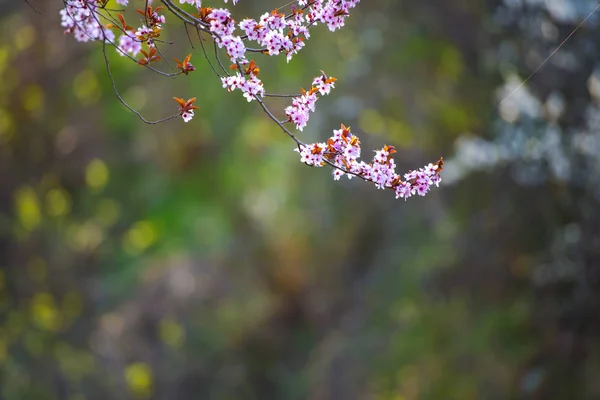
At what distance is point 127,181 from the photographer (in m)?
6.07

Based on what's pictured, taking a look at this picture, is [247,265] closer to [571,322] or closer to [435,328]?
[435,328]

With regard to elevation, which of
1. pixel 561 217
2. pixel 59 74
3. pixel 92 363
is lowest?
pixel 92 363

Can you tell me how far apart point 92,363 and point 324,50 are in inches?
124

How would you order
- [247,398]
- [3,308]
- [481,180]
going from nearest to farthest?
1. [481,180]
2. [3,308]
3. [247,398]

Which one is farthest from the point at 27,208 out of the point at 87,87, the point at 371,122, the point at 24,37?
the point at 371,122

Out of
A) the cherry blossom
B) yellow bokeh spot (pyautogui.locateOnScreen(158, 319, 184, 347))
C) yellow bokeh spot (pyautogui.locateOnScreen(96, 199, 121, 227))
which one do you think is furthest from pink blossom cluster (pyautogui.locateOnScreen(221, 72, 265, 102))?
yellow bokeh spot (pyautogui.locateOnScreen(158, 319, 184, 347))

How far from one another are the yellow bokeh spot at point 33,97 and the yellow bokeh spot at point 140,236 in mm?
1249

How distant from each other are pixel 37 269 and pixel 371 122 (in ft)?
9.63

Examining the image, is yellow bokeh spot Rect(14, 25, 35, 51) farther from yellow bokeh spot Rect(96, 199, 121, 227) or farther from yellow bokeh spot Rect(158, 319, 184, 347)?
yellow bokeh spot Rect(158, 319, 184, 347)

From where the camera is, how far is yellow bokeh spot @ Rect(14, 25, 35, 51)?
5.90 metres

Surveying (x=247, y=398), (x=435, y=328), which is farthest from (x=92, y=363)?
(x=435, y=328)

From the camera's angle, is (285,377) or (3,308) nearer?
(3,308)

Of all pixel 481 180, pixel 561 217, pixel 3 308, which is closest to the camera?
pixel 561 217

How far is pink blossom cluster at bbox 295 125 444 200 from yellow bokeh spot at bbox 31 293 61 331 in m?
4.73
